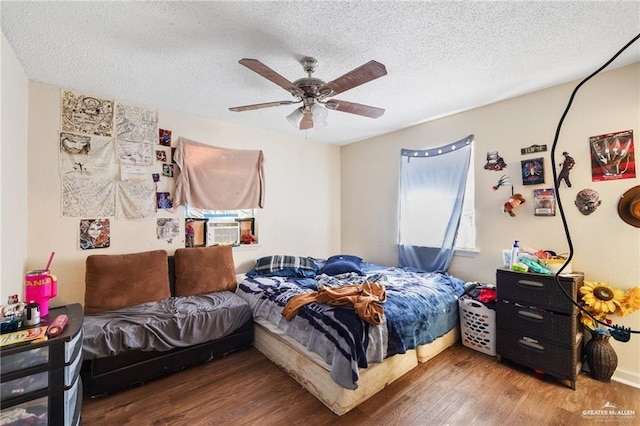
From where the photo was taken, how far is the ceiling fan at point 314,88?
64.8 inches

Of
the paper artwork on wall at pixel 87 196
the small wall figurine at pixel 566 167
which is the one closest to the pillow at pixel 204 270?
the paper artwork on wall at pixel 87 196

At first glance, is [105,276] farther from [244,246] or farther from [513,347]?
[513,347]

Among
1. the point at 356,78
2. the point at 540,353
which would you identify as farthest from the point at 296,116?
the point at 540,353

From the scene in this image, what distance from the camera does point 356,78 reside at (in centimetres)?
174

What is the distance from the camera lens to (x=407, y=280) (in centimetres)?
287

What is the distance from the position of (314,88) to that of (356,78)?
363mm

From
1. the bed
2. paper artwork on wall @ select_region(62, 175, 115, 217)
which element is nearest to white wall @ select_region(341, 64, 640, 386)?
the bed

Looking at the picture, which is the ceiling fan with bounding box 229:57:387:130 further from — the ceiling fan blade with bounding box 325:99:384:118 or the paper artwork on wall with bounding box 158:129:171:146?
the paper artwork on wall with bounding box 158:129:171:146

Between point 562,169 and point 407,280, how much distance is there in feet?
5.52

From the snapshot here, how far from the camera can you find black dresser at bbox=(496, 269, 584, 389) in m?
2.06

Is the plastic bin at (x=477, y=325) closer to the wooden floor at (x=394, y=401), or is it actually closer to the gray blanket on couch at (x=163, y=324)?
the wooden floor at (x=394, y=401)

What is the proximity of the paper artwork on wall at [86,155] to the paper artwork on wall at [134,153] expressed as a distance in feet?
0.21

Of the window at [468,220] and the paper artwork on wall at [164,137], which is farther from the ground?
the paper artwork on wall at [164,137]

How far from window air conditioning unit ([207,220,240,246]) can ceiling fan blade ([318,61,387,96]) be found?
82.6 inches
